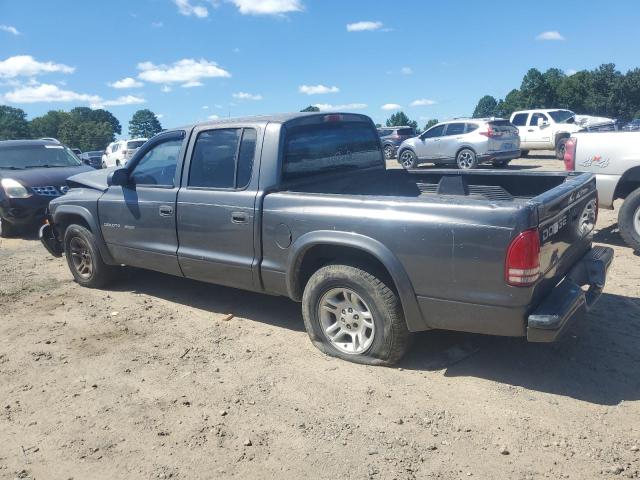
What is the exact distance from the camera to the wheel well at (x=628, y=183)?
6.45 m

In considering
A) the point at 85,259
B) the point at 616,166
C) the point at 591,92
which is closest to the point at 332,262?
the point at 85,259

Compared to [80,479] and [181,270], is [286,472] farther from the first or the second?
[181,270]

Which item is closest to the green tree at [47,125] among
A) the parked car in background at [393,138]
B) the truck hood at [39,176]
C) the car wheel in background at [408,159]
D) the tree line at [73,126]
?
the tree line at [73,126]

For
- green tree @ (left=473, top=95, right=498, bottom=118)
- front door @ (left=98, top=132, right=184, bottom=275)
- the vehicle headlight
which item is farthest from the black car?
green tree @ (left=473, top=95, right=498, bottom=118)

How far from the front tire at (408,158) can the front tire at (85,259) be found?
13.8m

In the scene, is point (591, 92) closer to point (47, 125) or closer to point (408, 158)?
point (408, 158)

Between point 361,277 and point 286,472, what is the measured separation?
1395 millimetres

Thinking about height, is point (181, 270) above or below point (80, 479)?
above

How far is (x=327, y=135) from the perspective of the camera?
15.7 feet

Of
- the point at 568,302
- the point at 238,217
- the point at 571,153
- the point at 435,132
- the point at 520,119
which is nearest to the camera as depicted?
the point at 568,302

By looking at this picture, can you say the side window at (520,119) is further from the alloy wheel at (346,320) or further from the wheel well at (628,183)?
the alloy wheel at (346,320)

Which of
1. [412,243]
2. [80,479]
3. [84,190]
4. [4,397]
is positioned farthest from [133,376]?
[84,190]

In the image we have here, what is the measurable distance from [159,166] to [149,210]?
434mm

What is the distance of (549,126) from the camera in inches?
762
